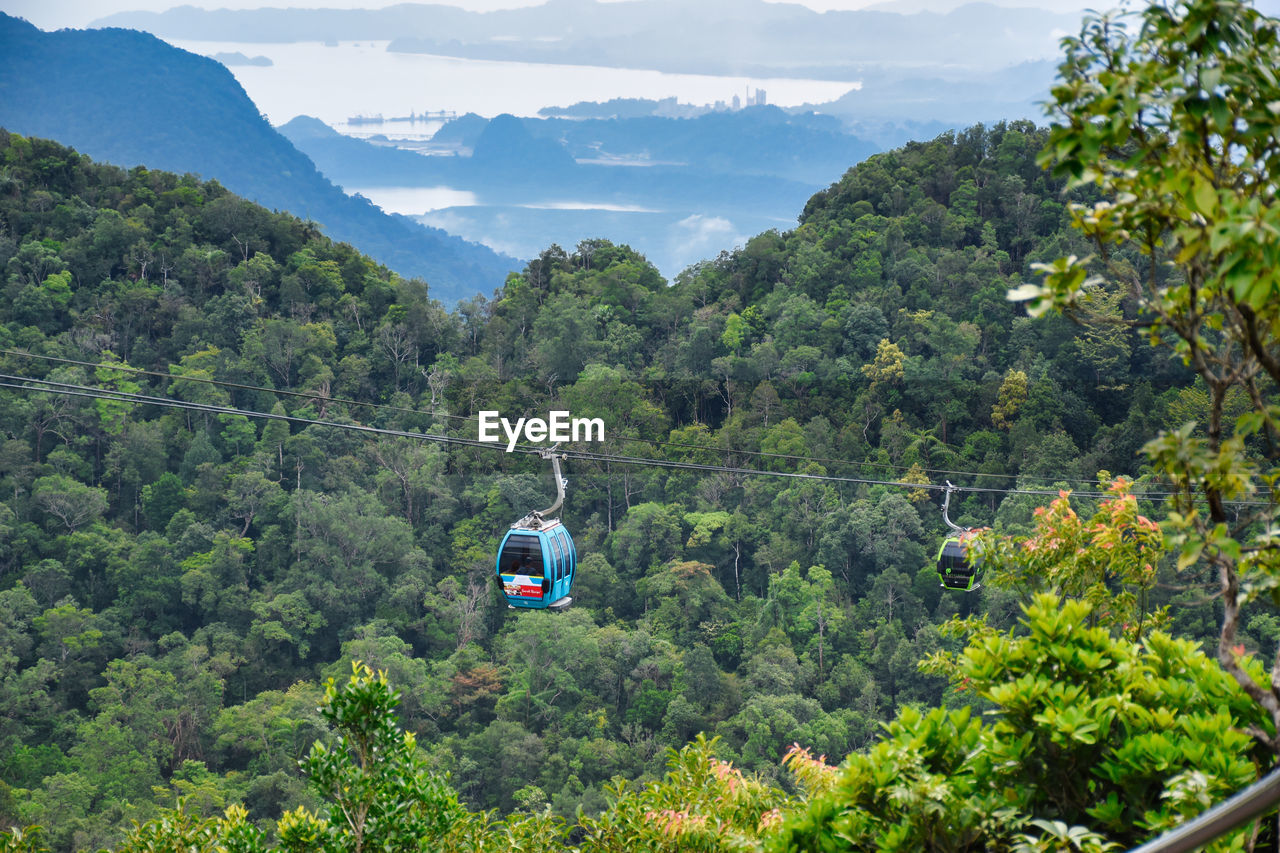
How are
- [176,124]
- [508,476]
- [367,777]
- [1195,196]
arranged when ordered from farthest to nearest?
[176,124], [508,476], [367,777], [1195,196]

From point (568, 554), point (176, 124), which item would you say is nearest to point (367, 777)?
point (568, 554)

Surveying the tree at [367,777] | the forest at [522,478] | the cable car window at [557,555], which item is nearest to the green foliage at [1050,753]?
the tree at [367,777]

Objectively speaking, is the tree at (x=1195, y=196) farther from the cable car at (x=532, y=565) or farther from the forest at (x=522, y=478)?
the forest at (x=522, y=478)

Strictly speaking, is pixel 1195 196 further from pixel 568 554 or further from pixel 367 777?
pixel 568 554

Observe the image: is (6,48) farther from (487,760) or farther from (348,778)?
(348,778)

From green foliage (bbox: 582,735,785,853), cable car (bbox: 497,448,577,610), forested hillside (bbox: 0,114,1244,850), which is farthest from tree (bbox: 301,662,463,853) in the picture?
forested hillside (bbox: 0,114,1244,850)

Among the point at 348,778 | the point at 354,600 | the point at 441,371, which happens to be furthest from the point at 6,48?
the point at 348,778
